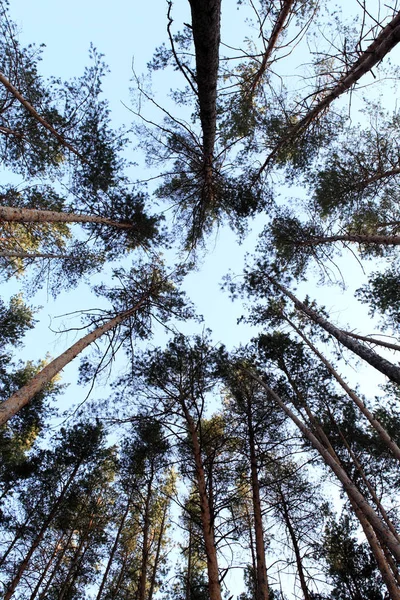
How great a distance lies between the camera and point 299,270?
9289 mm

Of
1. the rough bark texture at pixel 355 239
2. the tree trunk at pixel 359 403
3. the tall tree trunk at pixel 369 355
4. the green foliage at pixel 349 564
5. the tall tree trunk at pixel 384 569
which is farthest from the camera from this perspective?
the green foliage at pixel 349 564

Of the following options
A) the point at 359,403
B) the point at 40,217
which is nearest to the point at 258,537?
the point at 359,403

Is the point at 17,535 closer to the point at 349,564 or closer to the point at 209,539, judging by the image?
the point at 209,539

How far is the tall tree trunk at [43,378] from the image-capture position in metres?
3.73

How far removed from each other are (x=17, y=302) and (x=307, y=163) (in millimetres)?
11596

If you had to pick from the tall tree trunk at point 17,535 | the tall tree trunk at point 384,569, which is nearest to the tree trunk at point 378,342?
the tall tree trunk at point 384,569

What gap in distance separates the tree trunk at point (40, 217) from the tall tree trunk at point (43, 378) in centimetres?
228

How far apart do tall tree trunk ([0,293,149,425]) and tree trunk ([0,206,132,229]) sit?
228 cm

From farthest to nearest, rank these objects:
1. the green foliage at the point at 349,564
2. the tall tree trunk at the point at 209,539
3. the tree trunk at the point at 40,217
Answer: the green foliage at the point at 349,564 → the tall tree trunk at the point at 209,539 → the tree trunk at the point at 40,217

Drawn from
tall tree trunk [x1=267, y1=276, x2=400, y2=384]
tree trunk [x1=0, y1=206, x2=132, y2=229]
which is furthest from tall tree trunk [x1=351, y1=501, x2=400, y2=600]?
tree trunk [x1=0, y1=206, x2=132, y2=229]

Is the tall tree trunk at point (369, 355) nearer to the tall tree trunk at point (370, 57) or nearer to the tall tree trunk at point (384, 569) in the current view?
the tall tree trunk at point (384, 569)

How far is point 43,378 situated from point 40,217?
109 inches

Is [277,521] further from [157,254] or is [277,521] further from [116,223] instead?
[116,223]

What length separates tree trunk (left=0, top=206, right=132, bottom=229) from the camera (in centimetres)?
474
